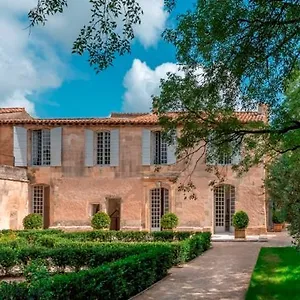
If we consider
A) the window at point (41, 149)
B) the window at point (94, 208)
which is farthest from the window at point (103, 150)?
the window at point (41, 149)

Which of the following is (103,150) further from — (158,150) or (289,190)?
(289,190)

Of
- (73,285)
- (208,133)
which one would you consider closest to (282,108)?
(208,133)

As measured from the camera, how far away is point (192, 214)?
2588 cm

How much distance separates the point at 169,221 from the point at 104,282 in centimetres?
1614

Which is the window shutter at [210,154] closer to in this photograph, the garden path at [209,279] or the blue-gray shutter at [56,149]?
the garden path at [209,279]

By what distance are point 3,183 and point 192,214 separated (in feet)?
30.1

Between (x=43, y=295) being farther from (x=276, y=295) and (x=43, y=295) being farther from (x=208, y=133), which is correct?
(x=276, y=295)

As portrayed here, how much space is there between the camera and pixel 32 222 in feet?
81.6

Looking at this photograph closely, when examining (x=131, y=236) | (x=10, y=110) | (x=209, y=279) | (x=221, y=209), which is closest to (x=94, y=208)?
(x=221, y=209)

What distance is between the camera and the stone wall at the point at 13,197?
79.0 ft

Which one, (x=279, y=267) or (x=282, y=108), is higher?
(x=282, y=108)

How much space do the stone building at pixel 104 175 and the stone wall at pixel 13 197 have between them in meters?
0.10

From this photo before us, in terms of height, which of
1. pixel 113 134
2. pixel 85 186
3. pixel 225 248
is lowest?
pixel 225 248

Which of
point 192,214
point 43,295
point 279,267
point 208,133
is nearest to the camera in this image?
point 43,295
